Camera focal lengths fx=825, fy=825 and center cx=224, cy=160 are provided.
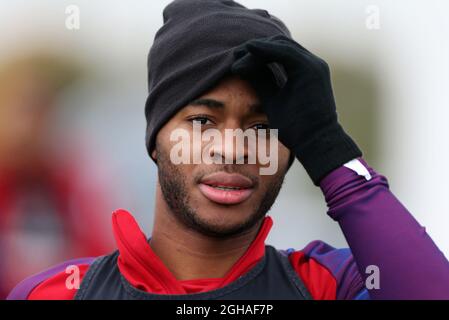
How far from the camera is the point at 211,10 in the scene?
7.03 ft

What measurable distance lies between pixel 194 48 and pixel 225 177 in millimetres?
359

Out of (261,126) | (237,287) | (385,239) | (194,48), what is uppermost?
(194,48)

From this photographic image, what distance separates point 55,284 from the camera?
2.10m

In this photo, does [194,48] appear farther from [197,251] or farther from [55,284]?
[55,284]

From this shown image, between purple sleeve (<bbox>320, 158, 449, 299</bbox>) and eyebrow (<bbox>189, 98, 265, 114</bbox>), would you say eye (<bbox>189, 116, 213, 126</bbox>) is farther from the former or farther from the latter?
purple sleeve (<bbox>320, 158, 449, 299</bbox>)

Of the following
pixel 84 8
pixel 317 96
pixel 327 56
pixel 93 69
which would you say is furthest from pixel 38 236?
pixel 317 96

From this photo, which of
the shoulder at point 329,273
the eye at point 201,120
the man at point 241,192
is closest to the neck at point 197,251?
the man at point 241,192

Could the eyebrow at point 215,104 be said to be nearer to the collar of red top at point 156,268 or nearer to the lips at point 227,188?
the lips at point 227,188

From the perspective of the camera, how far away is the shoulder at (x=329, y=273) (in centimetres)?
199

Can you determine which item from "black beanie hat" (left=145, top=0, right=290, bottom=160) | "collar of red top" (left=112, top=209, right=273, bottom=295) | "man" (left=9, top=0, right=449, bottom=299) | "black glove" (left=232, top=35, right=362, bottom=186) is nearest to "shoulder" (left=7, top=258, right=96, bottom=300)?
"man" (left=9, top=0, right=449, bottom=299)

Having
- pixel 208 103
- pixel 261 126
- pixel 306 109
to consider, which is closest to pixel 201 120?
pixel 208 103

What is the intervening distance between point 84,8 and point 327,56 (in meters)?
1.27

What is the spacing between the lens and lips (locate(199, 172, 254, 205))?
1941 mm

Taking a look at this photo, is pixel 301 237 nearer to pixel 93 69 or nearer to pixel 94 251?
pixel 94 251
